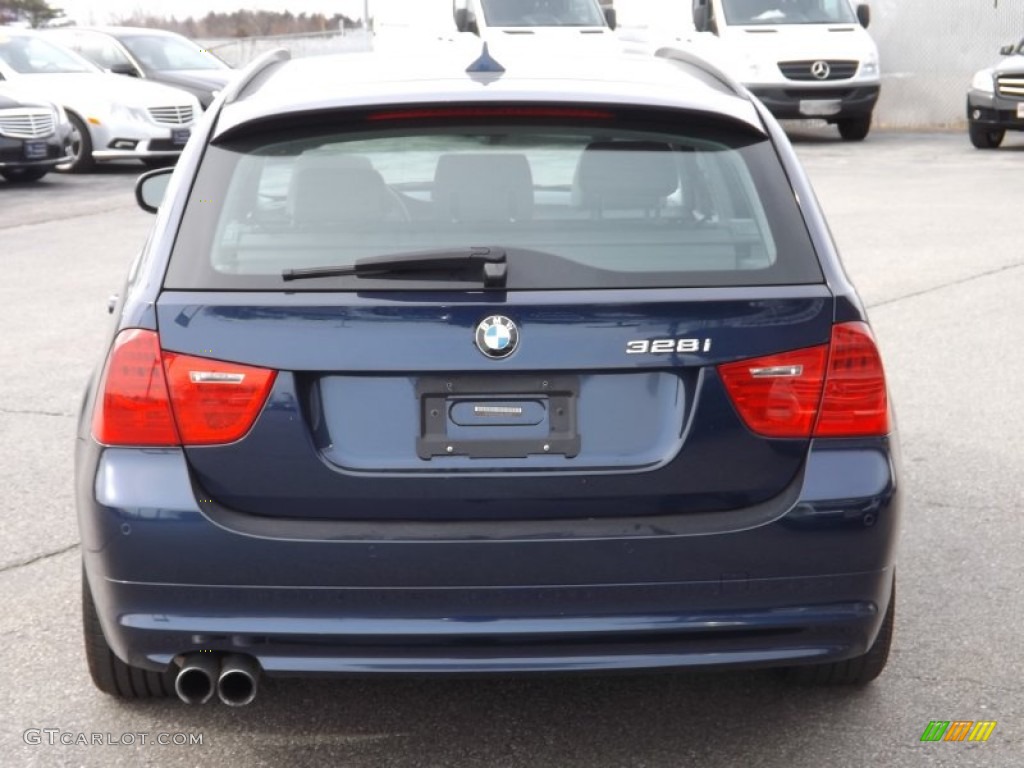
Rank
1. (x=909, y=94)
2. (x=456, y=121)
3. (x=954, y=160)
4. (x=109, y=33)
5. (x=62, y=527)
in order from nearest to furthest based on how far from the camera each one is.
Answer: (x=456, y=121) < (x=62, y=527) < (x=954, y=160) < (x=109, y=33) < (x=909, y=94)

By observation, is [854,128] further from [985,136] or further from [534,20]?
[534,20]

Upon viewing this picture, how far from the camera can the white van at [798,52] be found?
23.9m

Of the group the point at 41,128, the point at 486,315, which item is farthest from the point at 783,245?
the point at 41,128

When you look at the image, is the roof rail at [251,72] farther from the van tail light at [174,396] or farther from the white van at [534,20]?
the white van at [534,20]

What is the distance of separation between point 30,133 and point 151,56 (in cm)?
469

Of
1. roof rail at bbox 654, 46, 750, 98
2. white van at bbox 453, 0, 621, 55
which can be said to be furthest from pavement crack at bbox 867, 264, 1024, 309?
white van at bbox 453, 0, 621, 55

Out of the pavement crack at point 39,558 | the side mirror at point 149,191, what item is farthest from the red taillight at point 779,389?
the pavement crack at point 39,558

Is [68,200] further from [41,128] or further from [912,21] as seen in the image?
[912,21]

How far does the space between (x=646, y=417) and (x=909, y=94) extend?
27.4m

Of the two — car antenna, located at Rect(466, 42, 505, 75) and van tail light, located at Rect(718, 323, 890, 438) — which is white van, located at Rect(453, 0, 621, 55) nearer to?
car antenna, located at Rect(466, 42, 505, 75)

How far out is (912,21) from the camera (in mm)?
29844

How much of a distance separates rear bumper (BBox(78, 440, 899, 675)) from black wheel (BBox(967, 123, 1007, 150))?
21.0m

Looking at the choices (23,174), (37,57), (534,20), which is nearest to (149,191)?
(23,174)

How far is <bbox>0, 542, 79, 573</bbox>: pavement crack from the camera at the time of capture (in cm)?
527
